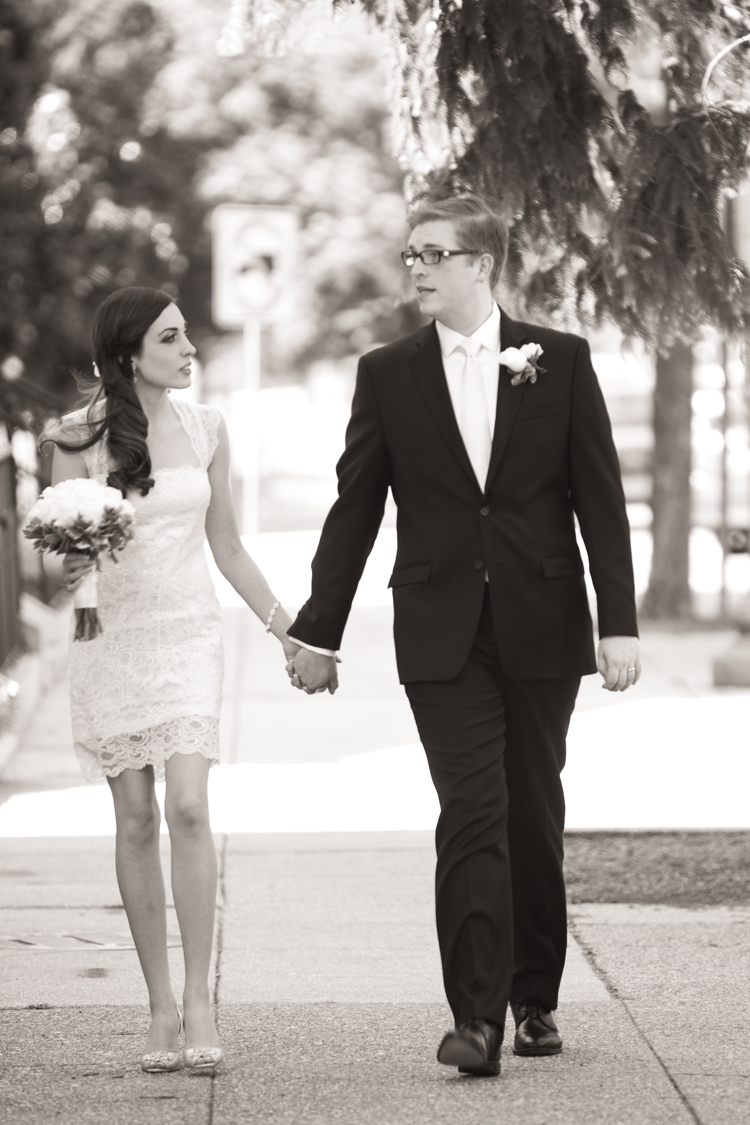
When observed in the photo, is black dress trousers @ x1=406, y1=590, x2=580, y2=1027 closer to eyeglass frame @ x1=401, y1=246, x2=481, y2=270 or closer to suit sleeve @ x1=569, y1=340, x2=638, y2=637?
suit sleeve @ x1=569, y1=340, x2=638, y2=637

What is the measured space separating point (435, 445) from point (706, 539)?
66.1ft

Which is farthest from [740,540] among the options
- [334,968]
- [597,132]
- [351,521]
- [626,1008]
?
[351,521]

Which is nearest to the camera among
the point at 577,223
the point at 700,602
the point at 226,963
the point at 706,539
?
the point at 226,963

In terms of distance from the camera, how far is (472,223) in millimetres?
4816

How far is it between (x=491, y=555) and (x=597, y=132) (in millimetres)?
2341

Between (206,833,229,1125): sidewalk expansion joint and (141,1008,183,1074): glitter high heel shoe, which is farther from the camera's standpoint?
(141,1008,183,1074): glitter high heel shoe

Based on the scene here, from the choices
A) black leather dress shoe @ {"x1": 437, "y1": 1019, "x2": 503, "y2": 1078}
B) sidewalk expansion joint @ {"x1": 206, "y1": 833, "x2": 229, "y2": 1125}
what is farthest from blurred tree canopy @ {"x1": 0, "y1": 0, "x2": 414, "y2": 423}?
black leather dress shoe @ {"x1": 437, "y1": 1019, "x2": 503, "y2": 1078}

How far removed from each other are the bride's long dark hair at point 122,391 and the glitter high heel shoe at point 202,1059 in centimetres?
132

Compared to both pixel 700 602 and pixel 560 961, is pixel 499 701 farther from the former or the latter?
pixel 700 602

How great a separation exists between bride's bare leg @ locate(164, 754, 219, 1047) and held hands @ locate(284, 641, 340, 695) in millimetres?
351

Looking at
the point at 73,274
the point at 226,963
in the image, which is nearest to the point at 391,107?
the point at 226,963

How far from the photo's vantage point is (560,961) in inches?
191

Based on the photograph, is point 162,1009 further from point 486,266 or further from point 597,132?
point 597,132

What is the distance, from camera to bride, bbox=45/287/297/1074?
475 centimetres
